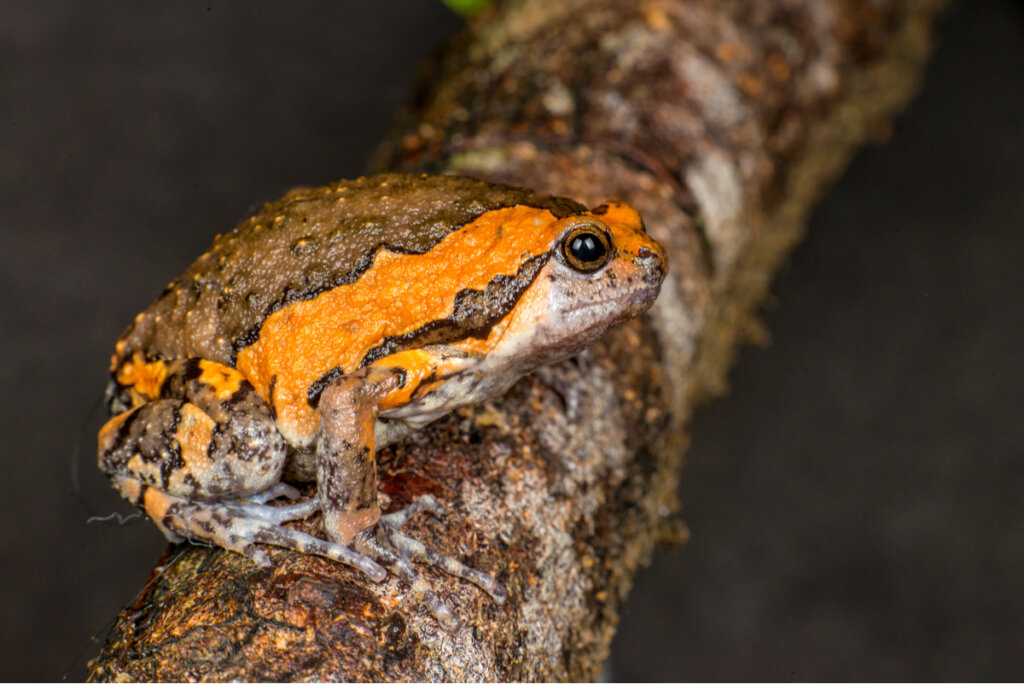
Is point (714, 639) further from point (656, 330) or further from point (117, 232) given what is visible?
point (117, 232)

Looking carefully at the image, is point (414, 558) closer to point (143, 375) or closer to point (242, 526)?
point (242, 526)

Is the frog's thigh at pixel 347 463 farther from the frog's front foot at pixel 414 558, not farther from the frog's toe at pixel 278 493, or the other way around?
the frog's toe at pixel 278 493

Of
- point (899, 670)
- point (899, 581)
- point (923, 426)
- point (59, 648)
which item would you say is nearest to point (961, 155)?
point (923, 426)

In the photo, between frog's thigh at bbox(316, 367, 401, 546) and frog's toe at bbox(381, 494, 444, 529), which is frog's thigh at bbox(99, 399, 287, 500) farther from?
frog's toe at bbox(381, 494, 444, 529)

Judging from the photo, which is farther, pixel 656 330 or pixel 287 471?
pixel 656 330

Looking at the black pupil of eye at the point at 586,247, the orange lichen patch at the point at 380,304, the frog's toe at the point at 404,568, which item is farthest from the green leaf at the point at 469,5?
the frog's toe at the point at 404,568

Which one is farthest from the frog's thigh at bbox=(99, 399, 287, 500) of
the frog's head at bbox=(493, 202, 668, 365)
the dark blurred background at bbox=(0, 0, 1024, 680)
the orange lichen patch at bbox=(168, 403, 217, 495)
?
the dark blurred background at bbox=(0, 0, 1024, 680)
